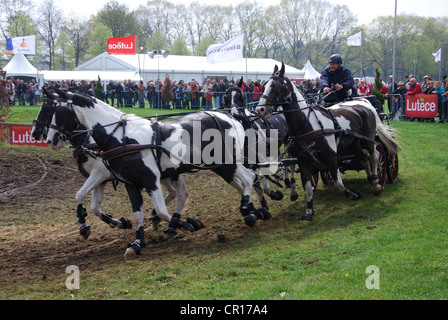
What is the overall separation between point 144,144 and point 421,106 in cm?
1745

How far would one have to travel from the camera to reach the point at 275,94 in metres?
8.52

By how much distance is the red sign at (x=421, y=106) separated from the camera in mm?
21094

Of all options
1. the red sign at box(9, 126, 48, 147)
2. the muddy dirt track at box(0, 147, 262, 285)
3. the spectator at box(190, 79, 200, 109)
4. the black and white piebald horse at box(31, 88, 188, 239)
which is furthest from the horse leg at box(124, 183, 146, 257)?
the spectator at box(190, 79, 200, 109)

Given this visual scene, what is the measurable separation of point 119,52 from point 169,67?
5.61 meters

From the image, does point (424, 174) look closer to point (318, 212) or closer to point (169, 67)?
point (318, 212)

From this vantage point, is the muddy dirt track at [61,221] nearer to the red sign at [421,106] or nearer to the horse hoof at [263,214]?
the horse hoof at [263,214]

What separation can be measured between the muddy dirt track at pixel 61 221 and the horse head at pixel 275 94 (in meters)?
2.21

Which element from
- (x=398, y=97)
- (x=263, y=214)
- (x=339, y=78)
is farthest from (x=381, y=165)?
(x=398, y=97)

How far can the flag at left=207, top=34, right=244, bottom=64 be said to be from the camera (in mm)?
25734

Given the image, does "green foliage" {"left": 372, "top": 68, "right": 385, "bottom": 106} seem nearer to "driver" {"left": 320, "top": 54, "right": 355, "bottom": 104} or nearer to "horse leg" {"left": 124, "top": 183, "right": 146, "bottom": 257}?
"driver" {"left": 320, "top": 54, "right": 355, "bottom": 104}

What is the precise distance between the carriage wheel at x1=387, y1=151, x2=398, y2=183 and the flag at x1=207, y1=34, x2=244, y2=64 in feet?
51.7

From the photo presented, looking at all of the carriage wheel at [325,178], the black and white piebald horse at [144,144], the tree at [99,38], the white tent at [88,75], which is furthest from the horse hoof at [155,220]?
the tree at [99,38]

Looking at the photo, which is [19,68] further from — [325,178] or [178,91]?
[325,178]
